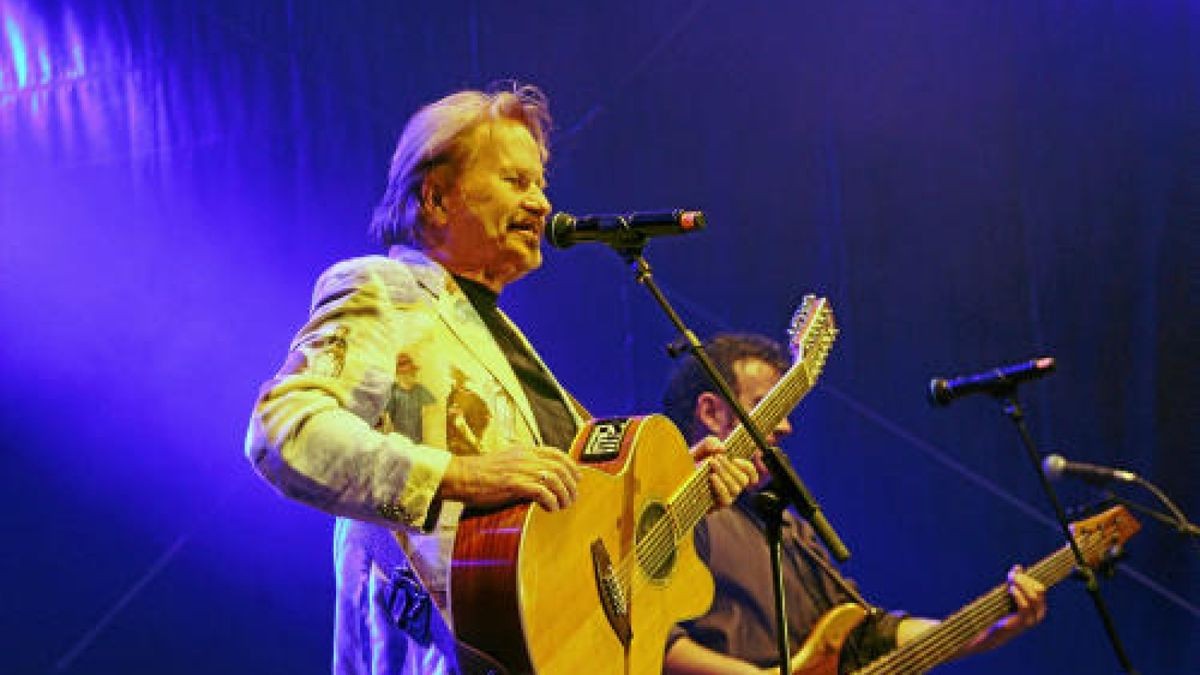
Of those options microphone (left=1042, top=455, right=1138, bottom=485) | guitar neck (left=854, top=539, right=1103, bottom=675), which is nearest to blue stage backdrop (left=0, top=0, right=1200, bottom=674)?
guitar neck (left=854, top=539, right=1103, bottom=675)

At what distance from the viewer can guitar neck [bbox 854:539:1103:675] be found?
11.2 feet

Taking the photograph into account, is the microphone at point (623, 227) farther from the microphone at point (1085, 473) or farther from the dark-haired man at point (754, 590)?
the microphone at point (1085, 473)

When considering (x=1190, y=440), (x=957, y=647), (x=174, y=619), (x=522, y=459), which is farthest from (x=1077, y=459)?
(x=174, y=619)

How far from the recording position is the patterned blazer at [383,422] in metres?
1.98

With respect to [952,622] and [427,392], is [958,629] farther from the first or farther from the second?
[427,392]

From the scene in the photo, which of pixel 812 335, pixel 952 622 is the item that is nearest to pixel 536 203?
pixel 812 335

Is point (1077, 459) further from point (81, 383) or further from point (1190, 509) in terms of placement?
point (81, 383)

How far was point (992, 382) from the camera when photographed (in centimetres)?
352

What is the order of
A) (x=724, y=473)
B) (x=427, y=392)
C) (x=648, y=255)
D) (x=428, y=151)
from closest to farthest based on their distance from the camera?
(x=427, y=392), (x=428, y=151), (x=724, y=473), (x=648, y=255)

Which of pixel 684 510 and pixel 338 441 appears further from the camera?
pixel 684 510

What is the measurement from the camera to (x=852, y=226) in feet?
14.9

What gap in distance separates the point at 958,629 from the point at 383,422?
6.67ft

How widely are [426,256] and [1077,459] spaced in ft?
8.70

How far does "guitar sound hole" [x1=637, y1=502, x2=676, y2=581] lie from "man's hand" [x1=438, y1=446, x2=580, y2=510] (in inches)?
16.8
